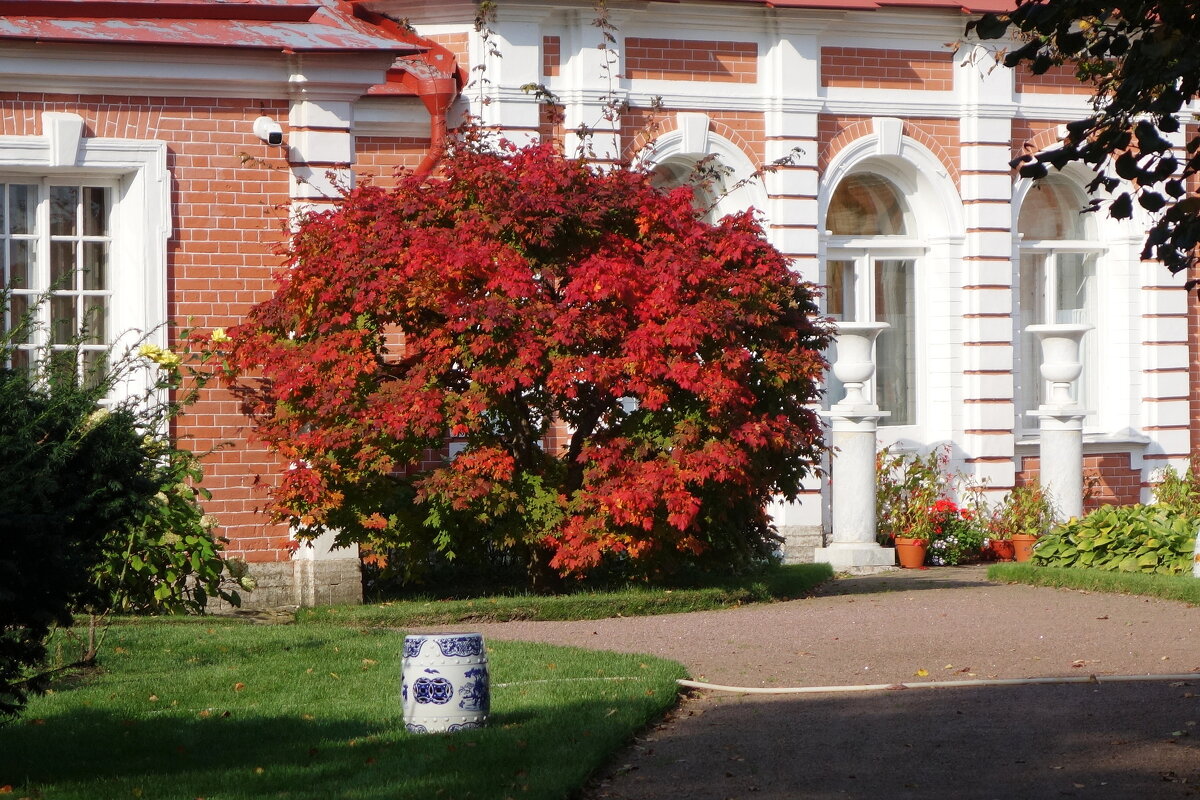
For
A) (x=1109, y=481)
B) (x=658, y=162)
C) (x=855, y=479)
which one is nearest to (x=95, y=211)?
(x=658, y=162)

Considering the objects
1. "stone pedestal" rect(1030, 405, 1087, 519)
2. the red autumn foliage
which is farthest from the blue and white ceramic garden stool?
"stone pedestal" rect(1030, 405, 1087, 519)

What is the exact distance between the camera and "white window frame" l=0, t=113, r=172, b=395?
1212 centimetres

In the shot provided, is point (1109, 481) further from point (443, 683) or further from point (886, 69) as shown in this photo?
point (443, 683)

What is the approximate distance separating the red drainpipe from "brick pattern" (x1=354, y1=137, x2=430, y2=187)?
91mm

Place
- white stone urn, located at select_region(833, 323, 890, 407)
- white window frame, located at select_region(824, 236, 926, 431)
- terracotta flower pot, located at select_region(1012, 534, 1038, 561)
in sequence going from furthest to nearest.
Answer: white window frame, located at select_region(824, 236, 926, 431) < terracotta flower pot, located at select_region(1012, 534, 1038, 561) < white stone urn, located at select_region(833, 323, 890, 407)

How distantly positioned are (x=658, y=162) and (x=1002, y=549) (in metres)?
4.84

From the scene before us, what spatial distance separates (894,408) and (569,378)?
661cm

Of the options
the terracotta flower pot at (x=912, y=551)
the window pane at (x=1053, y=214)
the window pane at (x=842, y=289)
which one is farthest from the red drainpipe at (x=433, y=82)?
the window pane at (x=1053, y=214)

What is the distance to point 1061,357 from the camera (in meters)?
15.9

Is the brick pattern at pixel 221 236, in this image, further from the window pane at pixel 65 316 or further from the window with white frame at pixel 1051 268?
the window with white frame at pixel 1051 268

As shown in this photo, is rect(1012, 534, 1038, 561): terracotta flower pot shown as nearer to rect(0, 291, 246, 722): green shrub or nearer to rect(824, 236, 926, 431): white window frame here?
rect(824, 236, 926, 431): white window frame

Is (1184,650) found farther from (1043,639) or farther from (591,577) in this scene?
(591,577)

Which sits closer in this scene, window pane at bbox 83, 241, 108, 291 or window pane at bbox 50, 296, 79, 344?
window pane at bbox 50, 296, 79, 344

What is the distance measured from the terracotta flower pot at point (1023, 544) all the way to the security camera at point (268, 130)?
25.4 feet
